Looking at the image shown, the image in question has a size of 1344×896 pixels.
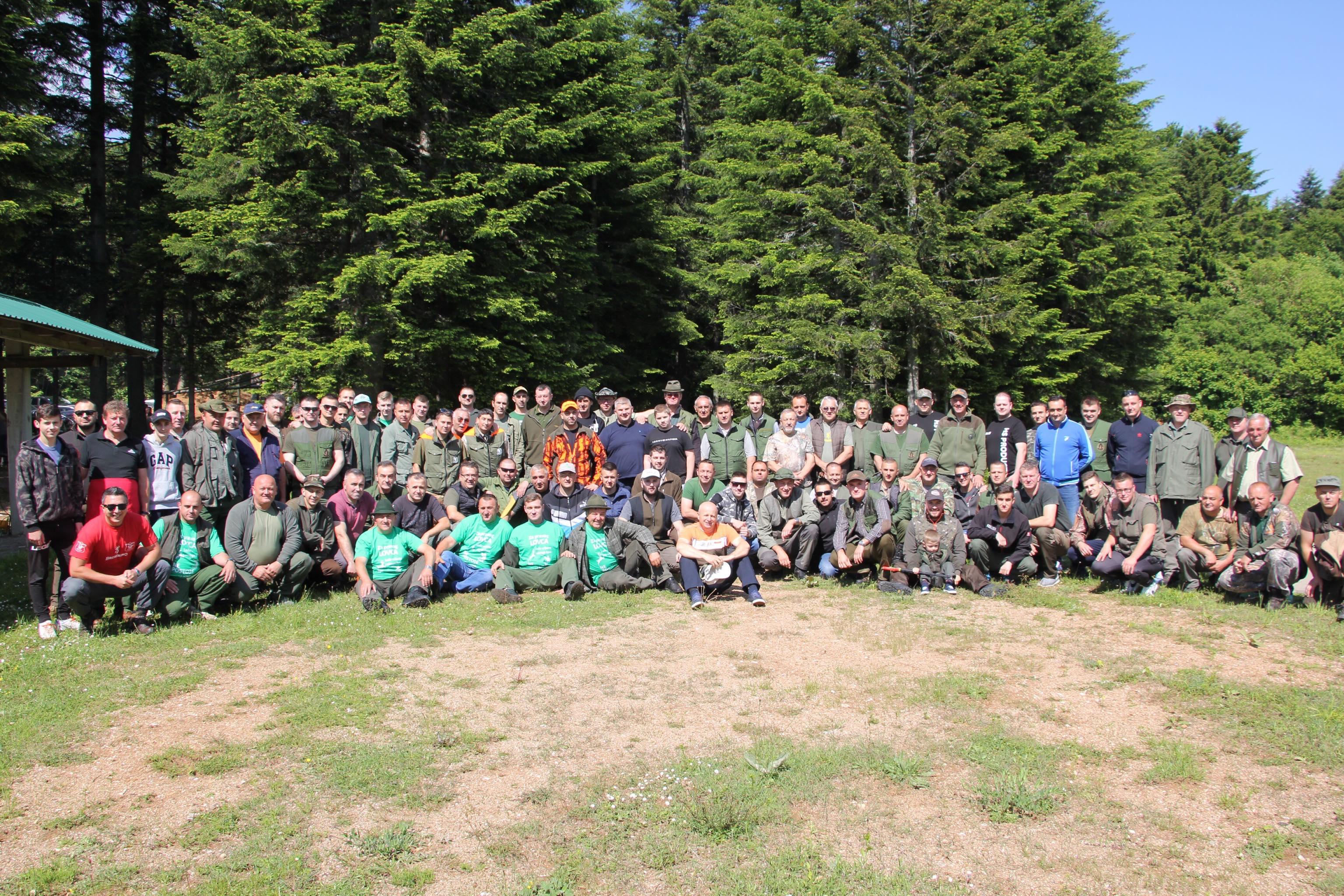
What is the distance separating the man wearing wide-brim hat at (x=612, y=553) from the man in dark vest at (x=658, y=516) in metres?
0.10

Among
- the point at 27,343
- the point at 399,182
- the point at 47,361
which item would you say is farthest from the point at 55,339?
the point at 399,182

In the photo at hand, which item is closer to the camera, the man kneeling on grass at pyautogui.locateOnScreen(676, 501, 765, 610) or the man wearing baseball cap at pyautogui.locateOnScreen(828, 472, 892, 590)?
the man kneeling on grass at pyautogui.locateOnScreen(676, 501, 765, 610)

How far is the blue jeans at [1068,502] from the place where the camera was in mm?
8938

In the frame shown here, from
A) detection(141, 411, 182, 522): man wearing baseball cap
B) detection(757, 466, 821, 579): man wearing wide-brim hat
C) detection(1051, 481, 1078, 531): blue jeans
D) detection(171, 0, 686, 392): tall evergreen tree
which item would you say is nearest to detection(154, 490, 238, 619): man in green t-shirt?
detection(141, 411, 182, 522): man wearing baseball cap

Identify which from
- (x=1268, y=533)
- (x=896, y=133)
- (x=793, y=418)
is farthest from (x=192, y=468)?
(x=896, y=133)

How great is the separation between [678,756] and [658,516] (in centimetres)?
425

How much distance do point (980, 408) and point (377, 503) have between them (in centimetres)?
1753

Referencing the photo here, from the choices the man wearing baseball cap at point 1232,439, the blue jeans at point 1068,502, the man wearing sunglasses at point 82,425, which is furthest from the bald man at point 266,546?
the man wearing baseball cap at point 1232,439

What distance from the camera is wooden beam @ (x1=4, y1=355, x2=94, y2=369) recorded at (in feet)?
32.0

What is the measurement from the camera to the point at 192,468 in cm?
825

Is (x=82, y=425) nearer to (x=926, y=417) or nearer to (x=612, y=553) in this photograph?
(x=612, y=553)

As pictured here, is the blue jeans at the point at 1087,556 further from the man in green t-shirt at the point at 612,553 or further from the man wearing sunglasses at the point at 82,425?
the man wearing sunglasses at the point at 82,425

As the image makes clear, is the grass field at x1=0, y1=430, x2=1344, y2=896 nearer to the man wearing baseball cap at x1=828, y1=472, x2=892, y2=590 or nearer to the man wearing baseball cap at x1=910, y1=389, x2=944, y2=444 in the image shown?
the man wearing baseball cap at x1=828, y1=472, x2=892, y2=590

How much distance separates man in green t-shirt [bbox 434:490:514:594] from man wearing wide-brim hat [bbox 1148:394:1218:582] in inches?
260
